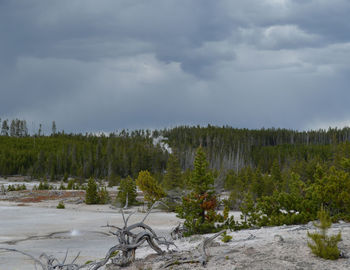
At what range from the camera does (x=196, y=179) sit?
2180 centimetres

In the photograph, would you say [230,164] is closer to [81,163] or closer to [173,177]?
[81,163]

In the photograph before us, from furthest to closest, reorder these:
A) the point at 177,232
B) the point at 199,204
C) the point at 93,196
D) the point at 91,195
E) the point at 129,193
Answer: the point at 93,196, the point at 91,195, the point at 129,193, the point at 199,204, the point at 177,232

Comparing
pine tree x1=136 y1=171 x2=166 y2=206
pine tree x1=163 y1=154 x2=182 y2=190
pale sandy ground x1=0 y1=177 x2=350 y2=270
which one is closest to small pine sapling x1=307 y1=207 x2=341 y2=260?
pale sandy ground x1=0 y1=177 x2=350 y2=270

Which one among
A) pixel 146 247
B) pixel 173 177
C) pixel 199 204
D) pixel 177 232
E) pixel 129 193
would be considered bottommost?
pixel 129 193

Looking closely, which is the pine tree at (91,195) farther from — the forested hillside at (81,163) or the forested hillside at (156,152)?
the forested hillside at (81,163)

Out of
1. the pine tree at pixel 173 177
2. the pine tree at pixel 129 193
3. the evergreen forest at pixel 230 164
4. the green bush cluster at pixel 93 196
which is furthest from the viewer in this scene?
the pine tree at pixel 173 177

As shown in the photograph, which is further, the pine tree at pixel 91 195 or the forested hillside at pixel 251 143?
the forested hillside at pixel 251 143

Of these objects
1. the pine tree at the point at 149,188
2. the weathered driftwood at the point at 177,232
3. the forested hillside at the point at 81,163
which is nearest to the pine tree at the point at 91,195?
the pine tree at the point at 149,188

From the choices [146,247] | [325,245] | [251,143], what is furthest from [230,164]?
[325,245]

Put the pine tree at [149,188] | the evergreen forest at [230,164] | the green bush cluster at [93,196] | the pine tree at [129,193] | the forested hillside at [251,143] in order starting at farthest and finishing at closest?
the forested hillside at [251,143]
the green bush cluster at [93,196]
the pine tree at [129,193]
the pine tree at [149,188]
the evergreen forest at [230,164]

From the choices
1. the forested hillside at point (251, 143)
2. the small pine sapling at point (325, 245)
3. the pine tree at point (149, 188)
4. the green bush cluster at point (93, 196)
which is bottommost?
the green bush cluster at point (93, 196)

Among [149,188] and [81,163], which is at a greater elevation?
[81,163]

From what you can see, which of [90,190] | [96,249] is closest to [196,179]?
[96,249]

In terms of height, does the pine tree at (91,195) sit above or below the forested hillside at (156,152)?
below
